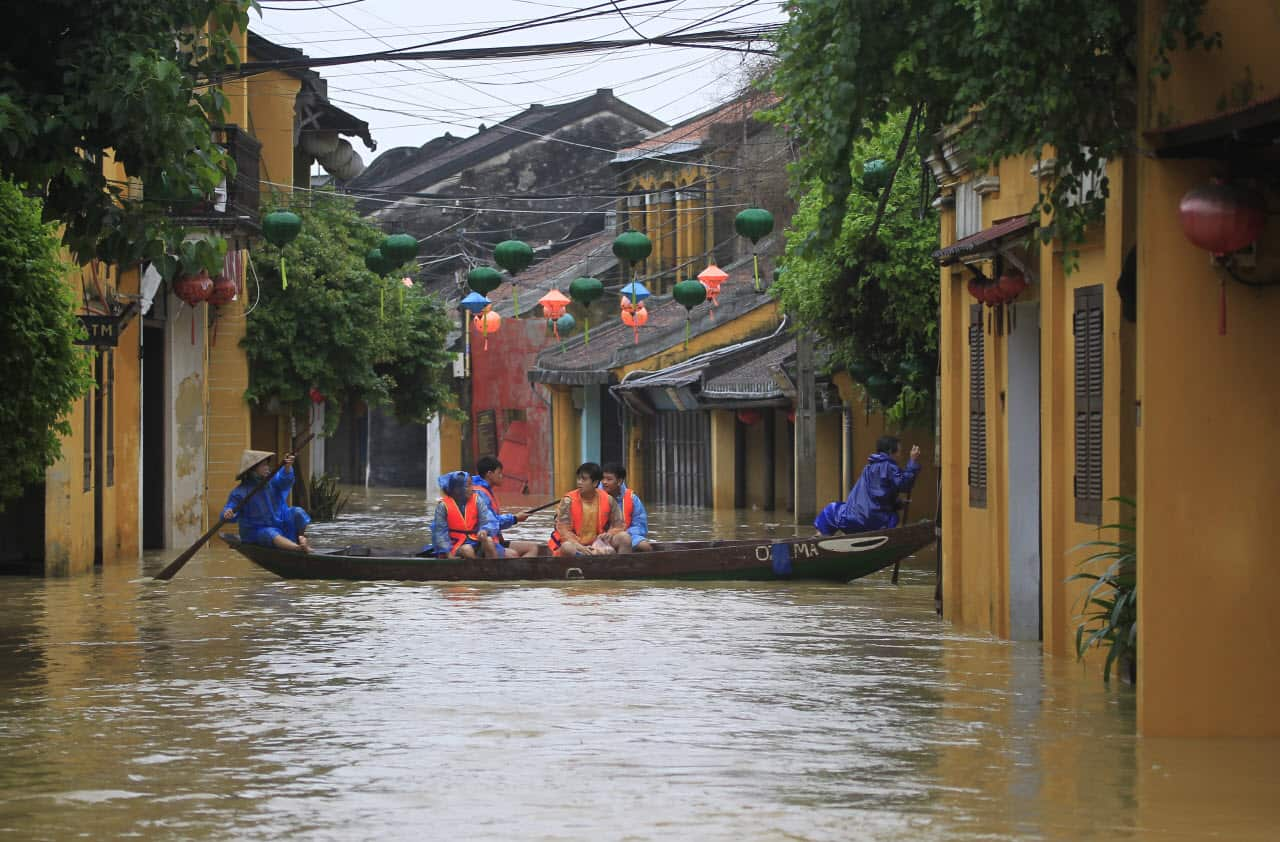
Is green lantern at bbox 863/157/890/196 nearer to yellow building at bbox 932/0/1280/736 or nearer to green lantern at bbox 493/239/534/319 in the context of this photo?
green lantern at bbox 493/239/534/319

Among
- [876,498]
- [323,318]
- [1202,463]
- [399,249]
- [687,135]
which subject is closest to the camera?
[1202,463]

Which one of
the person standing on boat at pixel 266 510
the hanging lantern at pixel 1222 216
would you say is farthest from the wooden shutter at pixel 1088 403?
the person standing on boat at pixel 266 510

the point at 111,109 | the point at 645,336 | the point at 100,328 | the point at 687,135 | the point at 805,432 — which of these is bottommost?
the point at 805,432

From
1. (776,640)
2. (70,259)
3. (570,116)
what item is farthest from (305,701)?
(570,116)

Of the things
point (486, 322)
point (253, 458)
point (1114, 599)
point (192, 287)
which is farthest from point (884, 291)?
point (486, 322)

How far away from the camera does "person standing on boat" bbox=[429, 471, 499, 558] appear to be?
62.8 feet

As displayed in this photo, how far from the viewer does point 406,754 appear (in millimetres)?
8711

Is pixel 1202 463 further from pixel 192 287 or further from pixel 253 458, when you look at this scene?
pixel 192 287

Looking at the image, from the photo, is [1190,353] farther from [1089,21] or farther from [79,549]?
[79,549]

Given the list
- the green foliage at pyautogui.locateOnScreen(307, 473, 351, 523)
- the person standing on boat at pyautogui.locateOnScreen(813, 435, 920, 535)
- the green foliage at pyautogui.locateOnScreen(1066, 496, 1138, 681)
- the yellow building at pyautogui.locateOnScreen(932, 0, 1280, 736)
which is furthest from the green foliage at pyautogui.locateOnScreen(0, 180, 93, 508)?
the green foliage at pyautogui.locateOnScreen(307, 473, 351, 523)

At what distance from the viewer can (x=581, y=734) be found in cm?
928

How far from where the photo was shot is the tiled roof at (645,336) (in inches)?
1545

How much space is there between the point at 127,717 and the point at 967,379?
25.0 feet

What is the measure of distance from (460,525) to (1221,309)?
11.6 metres
